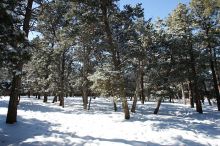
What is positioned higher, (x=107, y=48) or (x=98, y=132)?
(x=107, y=48)

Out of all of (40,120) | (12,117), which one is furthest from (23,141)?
(40,120)

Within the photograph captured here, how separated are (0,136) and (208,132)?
12.2 meters

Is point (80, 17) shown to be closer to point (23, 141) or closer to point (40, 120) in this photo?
point (40, 120)

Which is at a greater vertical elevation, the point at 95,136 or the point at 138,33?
the point at 138,33

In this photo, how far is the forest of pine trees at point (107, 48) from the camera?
14926 millimetres

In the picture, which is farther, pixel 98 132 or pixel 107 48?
pixel 107 48

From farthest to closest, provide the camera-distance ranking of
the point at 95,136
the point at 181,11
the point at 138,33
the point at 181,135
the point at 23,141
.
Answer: the point at 181,11, the point at 138,33, the point at 181,135, the point at 95,136, the point at 23,141

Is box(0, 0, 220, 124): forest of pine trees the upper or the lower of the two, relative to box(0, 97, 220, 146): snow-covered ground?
upper

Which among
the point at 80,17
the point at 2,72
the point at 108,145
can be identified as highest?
the point at 80,17

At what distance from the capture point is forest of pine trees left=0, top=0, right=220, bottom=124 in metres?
14.9

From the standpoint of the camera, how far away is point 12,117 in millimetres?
15930

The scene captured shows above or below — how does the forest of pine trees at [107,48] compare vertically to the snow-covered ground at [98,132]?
above

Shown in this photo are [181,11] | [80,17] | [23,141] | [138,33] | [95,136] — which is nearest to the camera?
[23,141]

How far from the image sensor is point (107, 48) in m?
21.8
